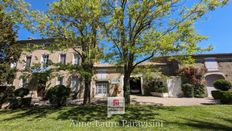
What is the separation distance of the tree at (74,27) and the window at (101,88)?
8566 millimetres

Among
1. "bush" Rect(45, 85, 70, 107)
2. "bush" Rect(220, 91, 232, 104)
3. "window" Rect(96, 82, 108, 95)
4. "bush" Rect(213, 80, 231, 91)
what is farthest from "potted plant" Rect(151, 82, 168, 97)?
"bush" Rect(45, 85, 70, 107)

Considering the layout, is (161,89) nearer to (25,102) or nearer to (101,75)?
(101,75)

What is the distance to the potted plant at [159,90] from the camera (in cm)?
1769

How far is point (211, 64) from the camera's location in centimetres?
1827

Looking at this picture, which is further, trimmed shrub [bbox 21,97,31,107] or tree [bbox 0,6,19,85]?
tree [bbox 0,6,19,85]

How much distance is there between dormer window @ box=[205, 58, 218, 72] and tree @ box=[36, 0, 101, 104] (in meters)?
14.6

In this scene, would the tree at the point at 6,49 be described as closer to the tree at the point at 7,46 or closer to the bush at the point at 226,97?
the tree at the point at 7,46

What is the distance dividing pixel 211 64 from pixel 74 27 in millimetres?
16882

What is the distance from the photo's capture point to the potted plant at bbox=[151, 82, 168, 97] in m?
17.7

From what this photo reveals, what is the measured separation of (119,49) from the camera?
35.8 ft

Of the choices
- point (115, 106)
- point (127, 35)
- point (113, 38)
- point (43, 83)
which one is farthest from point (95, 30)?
point (43, 83)

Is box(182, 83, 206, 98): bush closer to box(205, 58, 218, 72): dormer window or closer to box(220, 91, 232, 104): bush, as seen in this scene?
box(205, 58, 218, 72): dormer window

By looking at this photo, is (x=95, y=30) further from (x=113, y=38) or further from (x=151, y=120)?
(x=151, y=120)

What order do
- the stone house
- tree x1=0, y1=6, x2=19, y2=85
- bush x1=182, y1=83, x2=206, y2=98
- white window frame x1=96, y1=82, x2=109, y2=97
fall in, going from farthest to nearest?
white window frame x1=96, y1=82, x2=109, y2=97
the stone house
bush x1=182, y1=83, x2=206, y2=98
tree x1=0, y1=6, x2=19, y2=85
